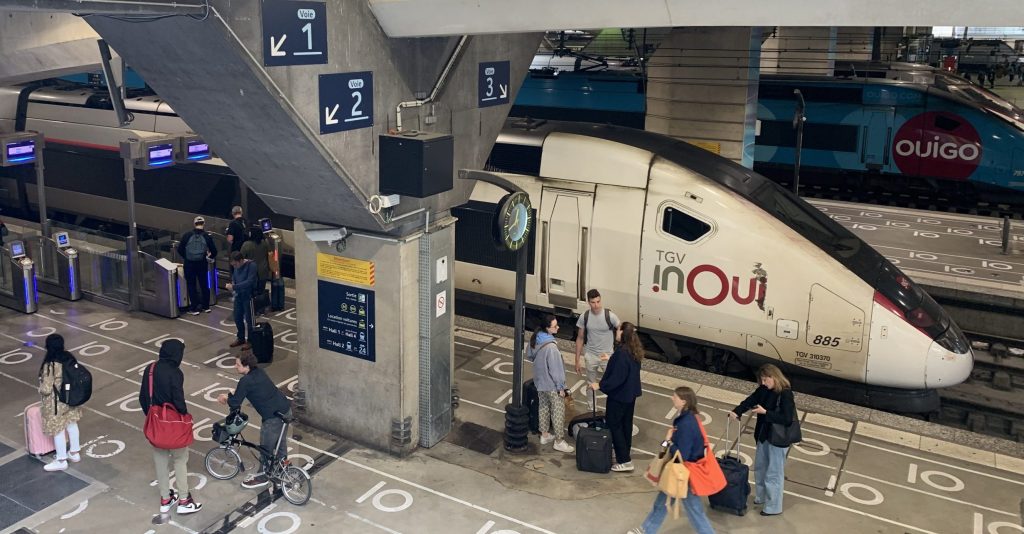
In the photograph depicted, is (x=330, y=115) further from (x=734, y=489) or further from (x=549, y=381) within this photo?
(x=734, y=489)

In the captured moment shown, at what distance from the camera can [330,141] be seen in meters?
8.77

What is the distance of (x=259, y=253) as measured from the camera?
14.5 metres

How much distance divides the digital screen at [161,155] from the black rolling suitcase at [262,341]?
15.7ft

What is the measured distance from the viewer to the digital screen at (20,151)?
16.0 metres

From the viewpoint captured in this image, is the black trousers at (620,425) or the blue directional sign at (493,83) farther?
the blue directional sign at (493,83)

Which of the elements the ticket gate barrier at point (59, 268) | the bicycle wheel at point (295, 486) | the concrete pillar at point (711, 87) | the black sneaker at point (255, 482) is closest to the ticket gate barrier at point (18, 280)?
the ticket gate barrier at point (59, 268)

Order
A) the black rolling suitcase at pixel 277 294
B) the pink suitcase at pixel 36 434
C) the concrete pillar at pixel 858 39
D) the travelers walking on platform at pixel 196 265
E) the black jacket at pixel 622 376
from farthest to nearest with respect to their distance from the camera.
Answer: the concrete pillar at pixel 858 39
the black rolling suitcase at pixel 277 294
the travelers walking on platform at pixel 196 265
the pink suitcase at pixel 36 434
the black jacket at pixel 622 376

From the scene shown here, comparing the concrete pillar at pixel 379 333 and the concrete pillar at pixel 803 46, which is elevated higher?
the concrete pillar at pixel 803 46

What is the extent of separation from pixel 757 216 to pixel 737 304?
113 centimetres

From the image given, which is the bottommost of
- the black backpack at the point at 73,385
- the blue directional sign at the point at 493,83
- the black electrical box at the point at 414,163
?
the black backpack at the point at 73,385

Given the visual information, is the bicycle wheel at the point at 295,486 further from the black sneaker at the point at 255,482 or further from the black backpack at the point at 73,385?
the black backpack at the point at 73,385

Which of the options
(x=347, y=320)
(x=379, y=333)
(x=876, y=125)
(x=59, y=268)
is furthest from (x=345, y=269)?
(x=876, y=125)

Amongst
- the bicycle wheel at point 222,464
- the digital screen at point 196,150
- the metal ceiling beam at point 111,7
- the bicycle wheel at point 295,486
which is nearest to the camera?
the metal ceiling beam at point 111,7

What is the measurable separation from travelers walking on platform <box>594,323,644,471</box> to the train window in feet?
8.65
